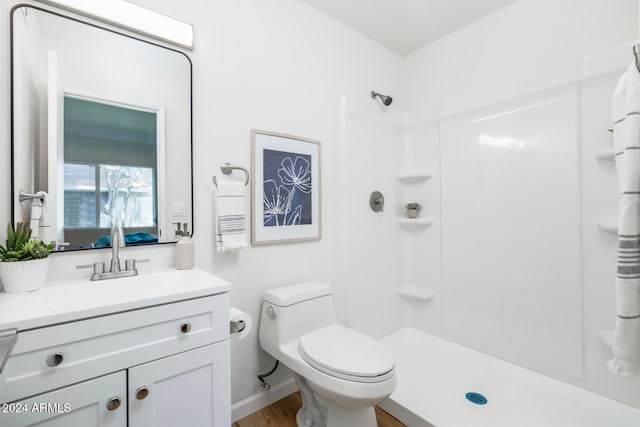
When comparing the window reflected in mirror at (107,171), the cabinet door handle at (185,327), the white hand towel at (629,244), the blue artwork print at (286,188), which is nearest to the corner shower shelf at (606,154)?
the white hand towel at (629,244)

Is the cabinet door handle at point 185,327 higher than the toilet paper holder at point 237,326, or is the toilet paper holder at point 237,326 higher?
the cabinet door handle at point 185,327

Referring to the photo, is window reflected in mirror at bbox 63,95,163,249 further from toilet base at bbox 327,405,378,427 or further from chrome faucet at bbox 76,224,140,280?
toilet base at bbox 327,405,378,427

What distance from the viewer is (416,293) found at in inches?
92.5

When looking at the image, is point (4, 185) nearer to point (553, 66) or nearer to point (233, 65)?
point (233, 65)

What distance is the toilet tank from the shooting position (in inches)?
60.4

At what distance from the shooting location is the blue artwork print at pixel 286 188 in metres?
1.70

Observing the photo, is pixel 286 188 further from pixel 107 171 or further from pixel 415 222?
pixel 415 222

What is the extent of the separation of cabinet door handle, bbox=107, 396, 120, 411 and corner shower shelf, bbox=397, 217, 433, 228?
2.06 m

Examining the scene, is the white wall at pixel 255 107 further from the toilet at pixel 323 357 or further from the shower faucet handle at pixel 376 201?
the shower faucet handle at pixel 376 201

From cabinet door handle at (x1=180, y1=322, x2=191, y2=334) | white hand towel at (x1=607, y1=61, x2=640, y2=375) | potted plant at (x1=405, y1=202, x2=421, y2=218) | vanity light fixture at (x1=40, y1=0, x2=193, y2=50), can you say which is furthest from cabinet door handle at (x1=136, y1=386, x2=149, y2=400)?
potted plant at (x1=405, y1=202, x2=421, y2=218)

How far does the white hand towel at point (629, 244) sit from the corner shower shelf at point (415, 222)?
1302mm

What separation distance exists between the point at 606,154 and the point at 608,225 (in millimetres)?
368

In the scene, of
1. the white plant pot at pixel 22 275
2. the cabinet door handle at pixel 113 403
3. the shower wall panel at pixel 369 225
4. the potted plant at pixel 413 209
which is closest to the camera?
the cabinet door handle at pixel 113 403

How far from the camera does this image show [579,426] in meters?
1.41
